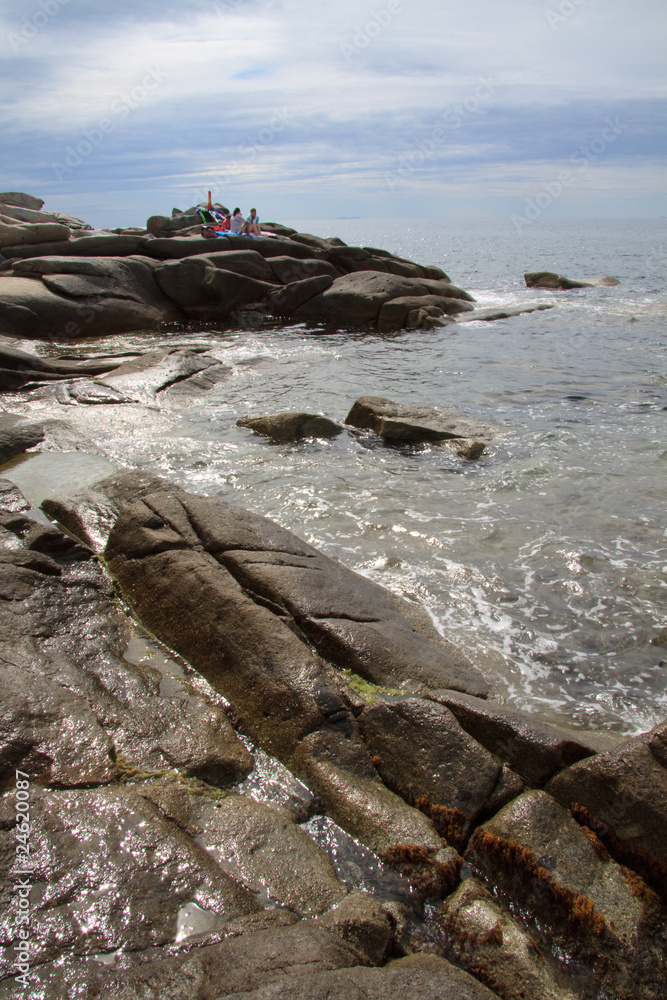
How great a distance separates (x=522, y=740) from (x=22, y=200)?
168 ft

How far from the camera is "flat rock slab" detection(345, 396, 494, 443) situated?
10500 millimetres

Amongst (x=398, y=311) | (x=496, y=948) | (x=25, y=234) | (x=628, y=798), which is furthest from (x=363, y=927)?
(x=25, y=234)

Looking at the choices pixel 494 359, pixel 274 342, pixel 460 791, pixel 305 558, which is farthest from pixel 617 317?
pixel 460 791

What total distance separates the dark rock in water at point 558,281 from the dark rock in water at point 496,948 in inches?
1417

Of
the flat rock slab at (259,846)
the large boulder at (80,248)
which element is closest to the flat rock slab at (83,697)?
the flat rock slab at (259,846)

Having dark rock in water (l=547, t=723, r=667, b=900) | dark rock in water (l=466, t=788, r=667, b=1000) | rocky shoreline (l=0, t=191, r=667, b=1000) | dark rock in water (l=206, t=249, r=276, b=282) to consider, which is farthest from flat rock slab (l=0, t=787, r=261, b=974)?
dark rock in water (l=206, t=249, r=276, b=282)

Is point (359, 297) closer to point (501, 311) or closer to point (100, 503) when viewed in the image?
point (501, 311)

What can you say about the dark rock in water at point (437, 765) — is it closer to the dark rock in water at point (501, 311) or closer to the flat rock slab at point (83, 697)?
the flat rock slab at point (83, 697)

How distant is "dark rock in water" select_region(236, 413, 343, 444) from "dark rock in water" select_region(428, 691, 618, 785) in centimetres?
733

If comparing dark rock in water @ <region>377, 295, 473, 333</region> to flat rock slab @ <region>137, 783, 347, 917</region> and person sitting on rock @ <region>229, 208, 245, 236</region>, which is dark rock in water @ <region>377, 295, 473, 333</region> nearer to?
person sitting on rock @ <region>229, 208, 245, 236</region>

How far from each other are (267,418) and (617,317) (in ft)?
60.3

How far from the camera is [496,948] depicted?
278 centimetres

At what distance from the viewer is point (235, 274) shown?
2341 cm

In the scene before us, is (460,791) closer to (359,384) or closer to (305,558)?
(305,558)
